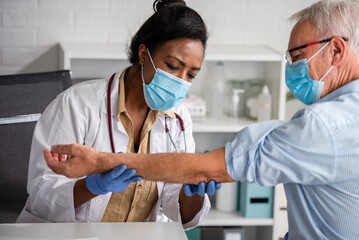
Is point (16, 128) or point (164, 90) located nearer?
point (164, 90)

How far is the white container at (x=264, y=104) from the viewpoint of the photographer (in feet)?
8.54

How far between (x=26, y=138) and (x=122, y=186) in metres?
0.71

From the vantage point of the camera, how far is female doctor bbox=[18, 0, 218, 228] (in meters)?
1.61

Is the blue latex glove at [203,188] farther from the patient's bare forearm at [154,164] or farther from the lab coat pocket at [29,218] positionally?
the lab coat pocket at [29,218]

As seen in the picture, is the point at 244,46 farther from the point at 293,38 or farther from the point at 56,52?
the point at 293,38

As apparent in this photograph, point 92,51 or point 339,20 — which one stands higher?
point 339,20

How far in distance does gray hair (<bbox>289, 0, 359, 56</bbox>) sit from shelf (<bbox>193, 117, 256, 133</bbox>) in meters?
1.23

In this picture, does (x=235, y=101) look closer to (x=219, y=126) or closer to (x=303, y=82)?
(x=219, y=126)

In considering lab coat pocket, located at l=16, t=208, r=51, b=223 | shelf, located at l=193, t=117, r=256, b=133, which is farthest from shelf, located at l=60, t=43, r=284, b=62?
lab coat pocket, located at l=16, t=208, r=51, b=223

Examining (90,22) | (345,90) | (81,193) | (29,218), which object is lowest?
(29,218)

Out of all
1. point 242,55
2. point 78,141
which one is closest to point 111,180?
point 78,141

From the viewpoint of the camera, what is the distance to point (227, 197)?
2680 mm

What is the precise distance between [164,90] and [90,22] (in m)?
1.11

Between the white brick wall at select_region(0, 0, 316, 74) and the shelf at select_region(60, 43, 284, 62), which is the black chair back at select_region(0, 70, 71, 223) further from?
the white brick wall at select_region(0, 0, 316, 74)
